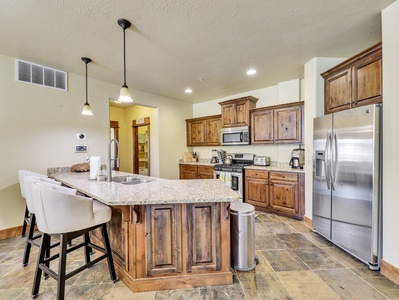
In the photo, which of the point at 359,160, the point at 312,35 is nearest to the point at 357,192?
the point at 359,160

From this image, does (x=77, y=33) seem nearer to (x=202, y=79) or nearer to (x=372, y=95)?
(x=202, y=79)

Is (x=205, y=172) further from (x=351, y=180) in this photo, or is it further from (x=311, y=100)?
(x=351, y=180)

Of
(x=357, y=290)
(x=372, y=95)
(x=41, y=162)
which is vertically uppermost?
Answer: (x=372, y=95)

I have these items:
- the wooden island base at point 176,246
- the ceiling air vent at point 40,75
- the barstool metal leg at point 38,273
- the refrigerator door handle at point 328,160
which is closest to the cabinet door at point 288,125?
the refrigerator door handle at point 328,160

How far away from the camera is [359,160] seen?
2182 mm

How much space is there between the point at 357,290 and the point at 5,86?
4.93 metres

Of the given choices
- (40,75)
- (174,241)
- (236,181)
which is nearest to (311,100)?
(236,181)

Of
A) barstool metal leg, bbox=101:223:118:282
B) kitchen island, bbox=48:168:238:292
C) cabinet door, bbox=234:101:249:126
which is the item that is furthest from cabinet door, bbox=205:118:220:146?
barstool metal leg, bbox=101:223:118:282

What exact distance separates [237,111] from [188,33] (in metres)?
2.57

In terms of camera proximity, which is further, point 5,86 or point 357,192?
point 5,86

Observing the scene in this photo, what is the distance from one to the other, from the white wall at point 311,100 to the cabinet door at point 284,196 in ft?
0.80

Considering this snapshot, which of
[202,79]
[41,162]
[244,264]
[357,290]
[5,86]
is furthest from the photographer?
[202,79]

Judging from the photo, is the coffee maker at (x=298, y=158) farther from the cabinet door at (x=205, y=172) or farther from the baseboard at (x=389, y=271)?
the baseboard at (x=389, y=271)

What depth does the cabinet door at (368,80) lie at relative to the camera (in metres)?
2.12
